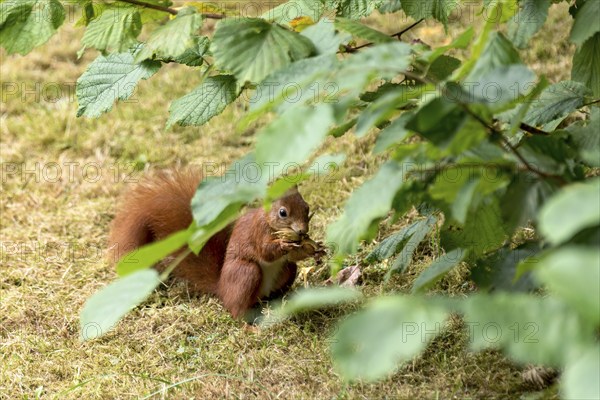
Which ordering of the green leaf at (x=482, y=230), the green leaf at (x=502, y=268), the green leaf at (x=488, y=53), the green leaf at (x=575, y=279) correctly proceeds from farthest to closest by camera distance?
the green leaf at (x=482, y=230)
the green leaf at (x=502, y=268)
the green leaf at (x=488, y=53)
the green leaf at (x=575, y=279)

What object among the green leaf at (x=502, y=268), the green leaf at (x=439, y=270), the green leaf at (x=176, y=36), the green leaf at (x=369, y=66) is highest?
the green leaf at (x=369, y=66)

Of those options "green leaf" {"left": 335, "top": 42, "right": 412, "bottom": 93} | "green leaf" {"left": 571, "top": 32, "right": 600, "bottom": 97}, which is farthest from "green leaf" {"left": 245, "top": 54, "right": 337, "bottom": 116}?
"green leaf" {"left": 571, "top": 32, "right": 600, "bottom": 97}

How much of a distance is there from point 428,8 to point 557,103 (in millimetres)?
340

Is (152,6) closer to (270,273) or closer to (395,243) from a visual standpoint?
(395,243)

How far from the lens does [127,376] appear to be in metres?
2.19

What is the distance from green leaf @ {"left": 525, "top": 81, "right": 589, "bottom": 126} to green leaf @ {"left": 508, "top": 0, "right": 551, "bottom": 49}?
182mm

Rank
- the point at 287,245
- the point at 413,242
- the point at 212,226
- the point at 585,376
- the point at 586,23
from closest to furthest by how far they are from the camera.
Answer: the point at 585,376 < the point at 212,226 < the point at 586,23 < the point at 413,242 < the point at 287,245

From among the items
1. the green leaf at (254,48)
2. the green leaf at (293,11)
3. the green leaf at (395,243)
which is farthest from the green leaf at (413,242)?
the green leaf at (254,48)

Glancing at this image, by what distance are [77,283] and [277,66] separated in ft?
4.73

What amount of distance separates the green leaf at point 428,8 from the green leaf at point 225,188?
64 cm

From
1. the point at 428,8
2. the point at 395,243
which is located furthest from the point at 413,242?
the point at 428,8

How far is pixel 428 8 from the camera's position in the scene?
193 centimetres

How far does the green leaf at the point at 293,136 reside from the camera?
1.04 metres

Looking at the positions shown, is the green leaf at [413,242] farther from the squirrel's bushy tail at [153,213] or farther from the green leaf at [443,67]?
the squirrel's bushy tail at [153,213]
